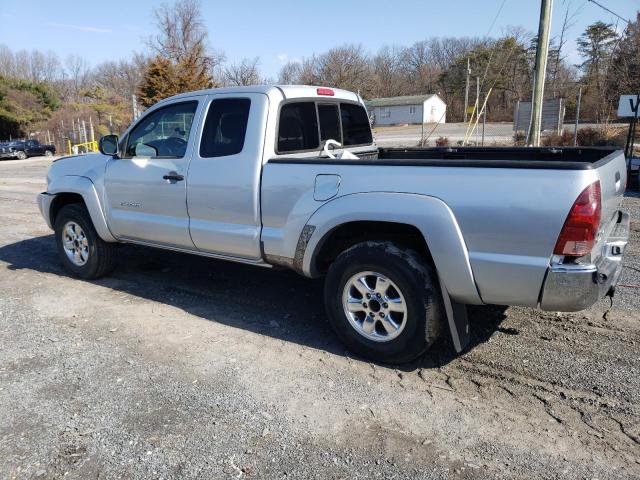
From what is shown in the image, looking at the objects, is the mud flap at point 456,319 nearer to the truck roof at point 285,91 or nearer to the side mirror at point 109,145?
the truck roof at point 285,91

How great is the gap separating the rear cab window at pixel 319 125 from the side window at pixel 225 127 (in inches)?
12.4

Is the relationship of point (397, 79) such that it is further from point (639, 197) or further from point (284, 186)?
point (284, 186)

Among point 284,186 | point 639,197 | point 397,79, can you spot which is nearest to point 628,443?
point 284,186

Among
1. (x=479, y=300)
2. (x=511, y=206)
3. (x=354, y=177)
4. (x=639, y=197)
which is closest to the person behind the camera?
(x=511, y=206)

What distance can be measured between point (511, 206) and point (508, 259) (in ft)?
1.07

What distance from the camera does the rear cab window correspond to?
440 centimetres

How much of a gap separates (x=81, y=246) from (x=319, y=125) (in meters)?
3.10

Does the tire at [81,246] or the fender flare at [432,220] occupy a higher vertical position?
the fender flare at [432,220]

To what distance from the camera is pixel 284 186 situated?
396cm

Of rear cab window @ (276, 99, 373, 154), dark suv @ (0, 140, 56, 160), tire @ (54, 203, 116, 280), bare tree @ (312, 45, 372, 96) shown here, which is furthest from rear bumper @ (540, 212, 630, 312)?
bare tree @ (312, 45, 372, 96)

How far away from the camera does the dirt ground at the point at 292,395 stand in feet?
8.89

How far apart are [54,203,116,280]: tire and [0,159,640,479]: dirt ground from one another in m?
0.65

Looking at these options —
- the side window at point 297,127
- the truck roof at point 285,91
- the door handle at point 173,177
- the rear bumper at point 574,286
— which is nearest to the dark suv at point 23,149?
the truck roof at point 285,91

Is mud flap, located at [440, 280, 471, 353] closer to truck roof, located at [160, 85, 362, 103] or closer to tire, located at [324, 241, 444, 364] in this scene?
tire, located at [324, 241, 444, 364]
